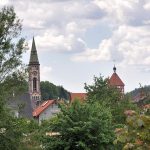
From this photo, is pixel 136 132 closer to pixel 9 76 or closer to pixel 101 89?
pixel 9 76

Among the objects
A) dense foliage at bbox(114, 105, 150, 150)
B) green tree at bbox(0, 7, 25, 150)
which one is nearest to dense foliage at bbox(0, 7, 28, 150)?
green tree at bbox(0, 7, 25, 150)

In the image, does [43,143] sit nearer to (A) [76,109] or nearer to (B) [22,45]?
(A) [76,109]

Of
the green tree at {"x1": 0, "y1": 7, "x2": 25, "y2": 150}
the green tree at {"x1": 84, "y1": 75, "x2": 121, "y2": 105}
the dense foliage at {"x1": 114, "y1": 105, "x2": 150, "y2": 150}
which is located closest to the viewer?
the dense foliage at {"x1": 114, "y1": 105, "x2": 150, "y2": 150}

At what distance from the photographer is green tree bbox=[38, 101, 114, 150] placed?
33.1 meters

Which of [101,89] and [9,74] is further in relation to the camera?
[101,89]

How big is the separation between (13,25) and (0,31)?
4.08ft

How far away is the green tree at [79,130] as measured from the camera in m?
33.1

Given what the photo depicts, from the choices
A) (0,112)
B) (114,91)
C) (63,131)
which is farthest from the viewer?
(114,91)

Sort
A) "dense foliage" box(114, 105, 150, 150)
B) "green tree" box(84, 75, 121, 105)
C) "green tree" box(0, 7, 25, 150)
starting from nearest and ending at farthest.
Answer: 1. "dense foliage" box(114, 105, 150, 150)
2. "green tree" box(0, 7, 25, 150)
3. "green tree" box(84, 75, 121, 105)

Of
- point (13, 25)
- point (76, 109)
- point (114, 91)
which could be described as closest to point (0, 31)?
point (13, 25)

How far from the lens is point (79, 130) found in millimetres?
33000

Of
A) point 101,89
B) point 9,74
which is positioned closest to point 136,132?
point 9,74

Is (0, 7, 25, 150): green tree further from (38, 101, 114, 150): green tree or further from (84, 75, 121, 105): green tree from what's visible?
(84, 75, 121, 105): green tree

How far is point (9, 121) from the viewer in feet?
105
